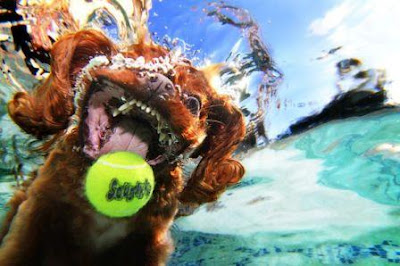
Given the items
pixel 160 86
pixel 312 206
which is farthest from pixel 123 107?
pixel 312 206

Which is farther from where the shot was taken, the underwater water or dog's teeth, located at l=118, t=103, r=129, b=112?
the underwater water

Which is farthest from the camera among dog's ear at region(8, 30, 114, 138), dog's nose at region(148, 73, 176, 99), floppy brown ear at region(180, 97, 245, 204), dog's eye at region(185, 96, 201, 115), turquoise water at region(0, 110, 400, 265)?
turquoise water at region(0, 110, 400, 265)

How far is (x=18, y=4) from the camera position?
149 inches

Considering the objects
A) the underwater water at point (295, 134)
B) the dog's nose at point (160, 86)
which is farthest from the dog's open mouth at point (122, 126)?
the underwater water at point (295, 134)

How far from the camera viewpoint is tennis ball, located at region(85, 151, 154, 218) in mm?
2221

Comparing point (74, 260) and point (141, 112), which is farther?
point (74, 260)

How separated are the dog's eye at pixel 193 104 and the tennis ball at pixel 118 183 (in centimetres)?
65

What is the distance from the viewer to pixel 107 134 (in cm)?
259

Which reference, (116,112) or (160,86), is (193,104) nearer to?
(160,86)

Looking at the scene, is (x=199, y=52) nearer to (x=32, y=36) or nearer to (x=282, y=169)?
(x=32, y=36)

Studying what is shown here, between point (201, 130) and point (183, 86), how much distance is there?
1.45ft

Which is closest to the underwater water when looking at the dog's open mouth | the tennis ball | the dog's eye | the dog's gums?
the dog's eye

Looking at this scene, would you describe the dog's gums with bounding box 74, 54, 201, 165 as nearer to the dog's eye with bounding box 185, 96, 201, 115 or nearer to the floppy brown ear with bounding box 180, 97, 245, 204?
the dog's eye with bounding box 185, 96, 201, 115

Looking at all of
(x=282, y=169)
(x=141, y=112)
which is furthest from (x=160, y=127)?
(x=282, y=169)
